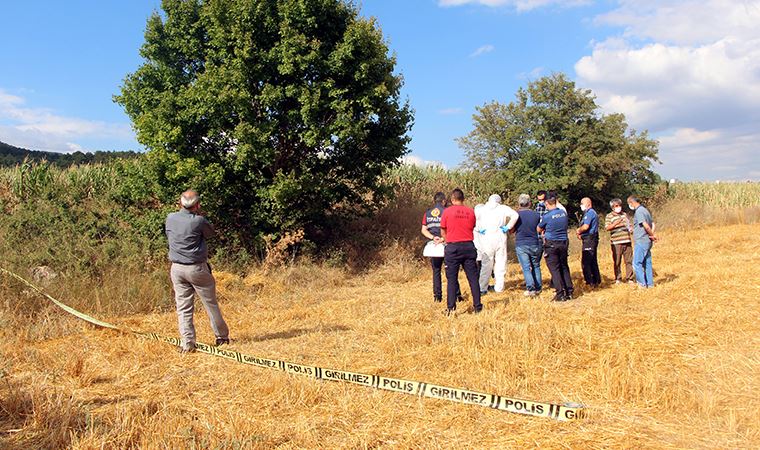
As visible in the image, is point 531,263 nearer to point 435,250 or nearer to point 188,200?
point 435,250

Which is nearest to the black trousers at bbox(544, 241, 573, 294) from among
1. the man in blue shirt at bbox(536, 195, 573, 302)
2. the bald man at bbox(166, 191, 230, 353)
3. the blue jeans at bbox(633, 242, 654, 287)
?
the man in blue shirt at bbox(536, 195, 573, 302)

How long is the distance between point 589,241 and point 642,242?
2.94ft

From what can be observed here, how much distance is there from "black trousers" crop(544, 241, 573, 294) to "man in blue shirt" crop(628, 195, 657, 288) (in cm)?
160

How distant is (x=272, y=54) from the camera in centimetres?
1081

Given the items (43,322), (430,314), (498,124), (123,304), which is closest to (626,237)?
(430,314)

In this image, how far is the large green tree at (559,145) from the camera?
20578mm

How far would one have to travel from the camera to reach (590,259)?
961 cm

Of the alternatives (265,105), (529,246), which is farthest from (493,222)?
(265,105)

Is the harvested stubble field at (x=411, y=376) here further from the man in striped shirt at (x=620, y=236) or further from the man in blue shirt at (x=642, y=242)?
the man in striped shirt at (x=620, y=236)

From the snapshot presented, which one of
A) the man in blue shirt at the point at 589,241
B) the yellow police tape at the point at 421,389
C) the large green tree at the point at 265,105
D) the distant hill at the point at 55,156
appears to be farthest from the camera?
the distant hill at the point at 55,156

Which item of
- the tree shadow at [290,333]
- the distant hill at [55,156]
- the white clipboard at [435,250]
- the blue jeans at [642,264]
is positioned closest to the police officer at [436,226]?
the white clipboard at [435,250]

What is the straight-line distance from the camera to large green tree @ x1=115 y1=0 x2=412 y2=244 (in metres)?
10.8

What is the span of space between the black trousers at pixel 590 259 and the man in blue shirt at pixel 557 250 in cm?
122

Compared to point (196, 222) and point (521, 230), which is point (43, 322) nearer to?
point (196, 222)
